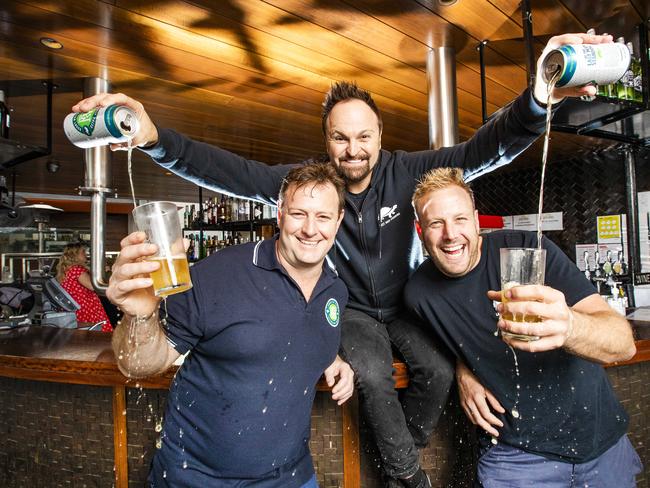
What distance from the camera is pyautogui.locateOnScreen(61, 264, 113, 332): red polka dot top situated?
13.7 ft

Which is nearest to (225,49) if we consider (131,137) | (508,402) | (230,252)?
(131,137)

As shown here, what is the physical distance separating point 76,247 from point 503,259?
4.58m

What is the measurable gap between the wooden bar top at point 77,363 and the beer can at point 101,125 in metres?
0.77

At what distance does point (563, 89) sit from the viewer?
4.08 feet

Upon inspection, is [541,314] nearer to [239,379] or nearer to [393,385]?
[393,385]

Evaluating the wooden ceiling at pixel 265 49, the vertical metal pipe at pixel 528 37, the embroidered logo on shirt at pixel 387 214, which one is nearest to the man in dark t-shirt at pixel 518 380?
the embroidered logo on shirt at pixel 387 214

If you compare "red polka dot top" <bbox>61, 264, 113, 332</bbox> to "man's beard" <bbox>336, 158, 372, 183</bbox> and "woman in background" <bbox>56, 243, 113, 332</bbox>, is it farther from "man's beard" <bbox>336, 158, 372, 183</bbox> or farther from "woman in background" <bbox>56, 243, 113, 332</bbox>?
"man's beard" <bbox>336, 158, 372, 183</bbox>

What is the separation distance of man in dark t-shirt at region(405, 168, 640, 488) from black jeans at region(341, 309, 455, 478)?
79mm

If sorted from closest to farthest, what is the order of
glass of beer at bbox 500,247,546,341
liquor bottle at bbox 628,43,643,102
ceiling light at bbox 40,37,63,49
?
1. glass of beer at bbox 500,247,546,341
2. ceiling light at bbox 40,37,63,49
3. liquor bottle at bbox 628,43,643,102

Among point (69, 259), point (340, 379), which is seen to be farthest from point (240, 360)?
point (69, 259)

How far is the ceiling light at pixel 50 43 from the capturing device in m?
2.32

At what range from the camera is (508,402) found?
1316 millimetres

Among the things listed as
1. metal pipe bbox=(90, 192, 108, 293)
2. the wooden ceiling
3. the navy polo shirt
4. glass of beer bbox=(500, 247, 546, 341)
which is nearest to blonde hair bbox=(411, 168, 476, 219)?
glass of beer bbox=(500, 247, 546, 341)

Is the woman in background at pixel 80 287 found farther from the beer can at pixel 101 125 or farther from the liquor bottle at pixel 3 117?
the beer can at pixel 101 125
